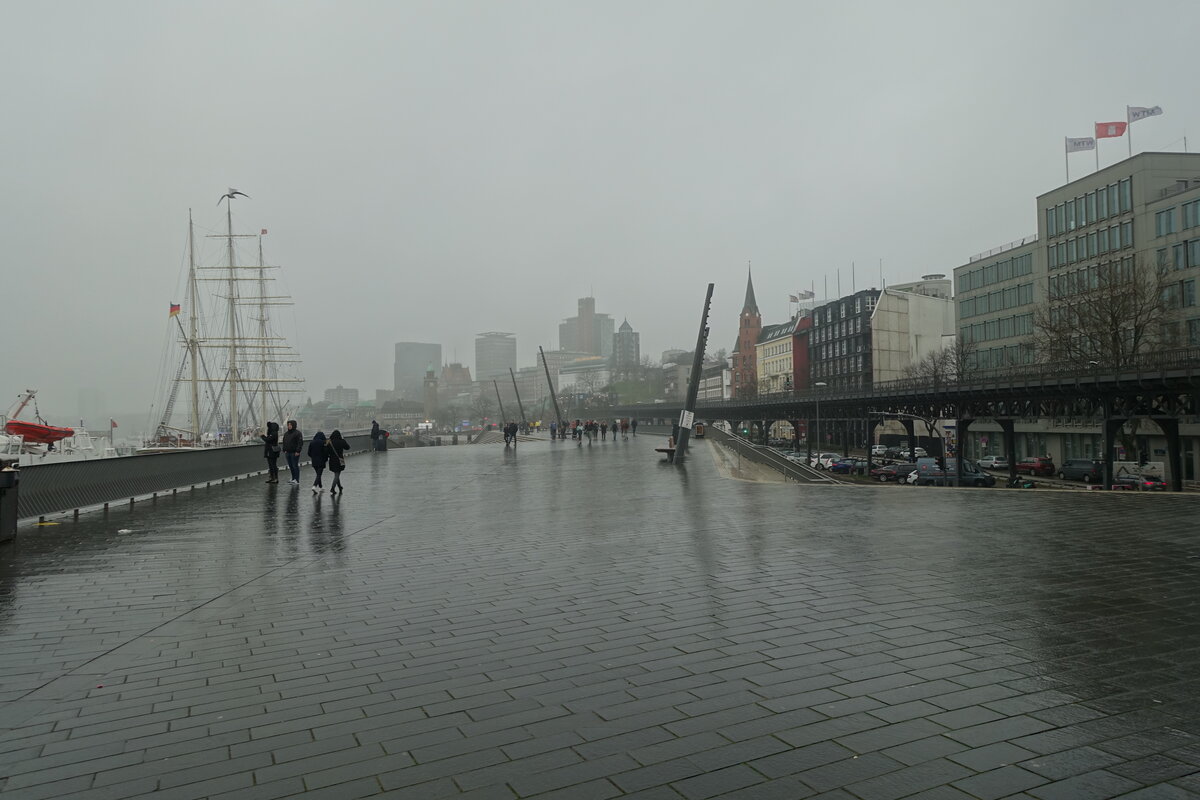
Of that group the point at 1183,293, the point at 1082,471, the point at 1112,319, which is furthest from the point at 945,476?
the point at 1183,293

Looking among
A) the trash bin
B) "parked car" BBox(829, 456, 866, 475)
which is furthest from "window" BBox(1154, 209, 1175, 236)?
the trash bin

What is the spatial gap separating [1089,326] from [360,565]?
4811 centimetres

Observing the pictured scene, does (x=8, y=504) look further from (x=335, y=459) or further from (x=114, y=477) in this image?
(x=335, y=459)

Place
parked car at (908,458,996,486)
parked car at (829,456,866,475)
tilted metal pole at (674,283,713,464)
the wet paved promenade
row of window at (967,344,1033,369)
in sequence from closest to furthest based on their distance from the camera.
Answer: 1. the wet paved promenade
2. tilted metal pole at (674,283,713,464)
3. parked car at (908,458,996,486)
4. parked car at (829,456,866,475)
5. row of window at (967,344,1033,369)

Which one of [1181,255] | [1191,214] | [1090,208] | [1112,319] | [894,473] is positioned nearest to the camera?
[1112,319]

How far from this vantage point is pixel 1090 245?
2408 inches

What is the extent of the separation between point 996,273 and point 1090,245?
12453 millimetres

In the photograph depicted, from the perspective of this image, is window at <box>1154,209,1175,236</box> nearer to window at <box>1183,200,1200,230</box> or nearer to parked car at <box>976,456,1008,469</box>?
window at <box>1183,200,1200,230</box>

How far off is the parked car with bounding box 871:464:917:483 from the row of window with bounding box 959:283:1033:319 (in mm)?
24039

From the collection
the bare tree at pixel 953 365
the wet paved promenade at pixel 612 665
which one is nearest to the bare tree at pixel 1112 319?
the bare tree at pixel 953 365

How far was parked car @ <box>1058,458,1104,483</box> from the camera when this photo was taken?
49.9 meters

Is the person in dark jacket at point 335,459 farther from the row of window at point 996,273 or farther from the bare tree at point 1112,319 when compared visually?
the row of window at point 996,273

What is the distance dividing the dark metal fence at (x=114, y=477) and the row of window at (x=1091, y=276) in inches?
1828

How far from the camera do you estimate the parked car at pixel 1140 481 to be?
132ft
